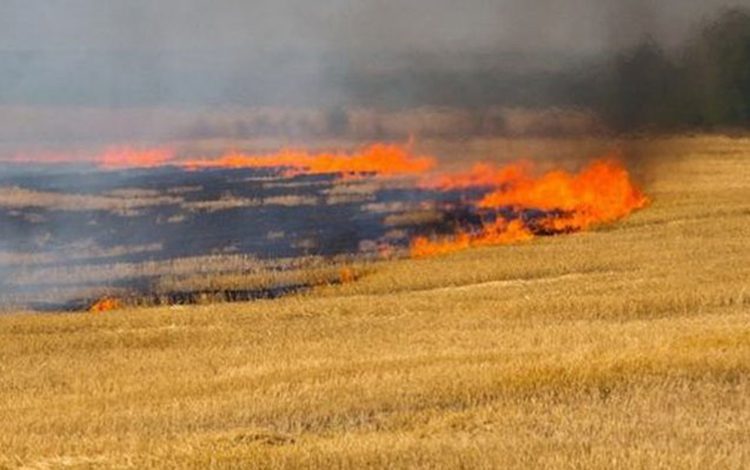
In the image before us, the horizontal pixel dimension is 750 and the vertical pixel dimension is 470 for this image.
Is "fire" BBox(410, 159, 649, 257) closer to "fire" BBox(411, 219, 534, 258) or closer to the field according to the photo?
"fire" BBox(411, 219, 534, 258)

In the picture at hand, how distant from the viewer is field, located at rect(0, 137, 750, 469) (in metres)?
16.9

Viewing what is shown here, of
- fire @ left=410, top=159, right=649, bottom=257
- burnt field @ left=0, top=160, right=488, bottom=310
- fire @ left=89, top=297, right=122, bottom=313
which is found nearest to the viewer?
fire @ left=89, top=297, right=122, bottom=313

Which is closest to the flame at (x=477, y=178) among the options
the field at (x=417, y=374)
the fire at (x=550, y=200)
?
the fire at (x=550, y=200)

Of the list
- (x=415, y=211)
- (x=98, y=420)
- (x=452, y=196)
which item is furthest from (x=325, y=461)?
(x=452, y=196)

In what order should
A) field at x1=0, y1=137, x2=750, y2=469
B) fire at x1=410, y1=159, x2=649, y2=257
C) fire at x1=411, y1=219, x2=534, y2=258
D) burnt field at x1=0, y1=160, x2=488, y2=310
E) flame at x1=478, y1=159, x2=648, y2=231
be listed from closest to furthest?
1. field at x1=0, y1=137, x2=750, y2=469
2. burnt field at x1=0, y1=160, x2=488, y2=310
3. fire at x1=411, y1=219, x2=534, y2=258
4. fire at x1=410, y1=159, x2=649, y2=257
5. flame at x1=478, y1=159, x2=648, y2=231

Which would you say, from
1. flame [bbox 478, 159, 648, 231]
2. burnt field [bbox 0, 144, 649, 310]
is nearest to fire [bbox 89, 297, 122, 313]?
burnt field [bbox 0, 144, 649, 310]

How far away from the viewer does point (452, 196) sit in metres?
86.9

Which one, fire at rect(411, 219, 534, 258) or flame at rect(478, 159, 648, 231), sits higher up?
flame at rect(478, 159, 648, 231)

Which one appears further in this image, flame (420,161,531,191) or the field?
flame (420,161,531,191)

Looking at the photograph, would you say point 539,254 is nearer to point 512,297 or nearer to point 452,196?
point 512,297

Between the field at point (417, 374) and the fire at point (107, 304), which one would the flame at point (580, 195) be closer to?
the field at point (417, 374)

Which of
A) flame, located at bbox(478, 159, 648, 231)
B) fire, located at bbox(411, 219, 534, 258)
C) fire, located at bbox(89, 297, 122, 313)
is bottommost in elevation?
fire, located at bbox(411, 219, 534, 258)

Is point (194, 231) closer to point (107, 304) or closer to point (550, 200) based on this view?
point (550, 200)

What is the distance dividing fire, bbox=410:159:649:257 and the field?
14.5 metres
